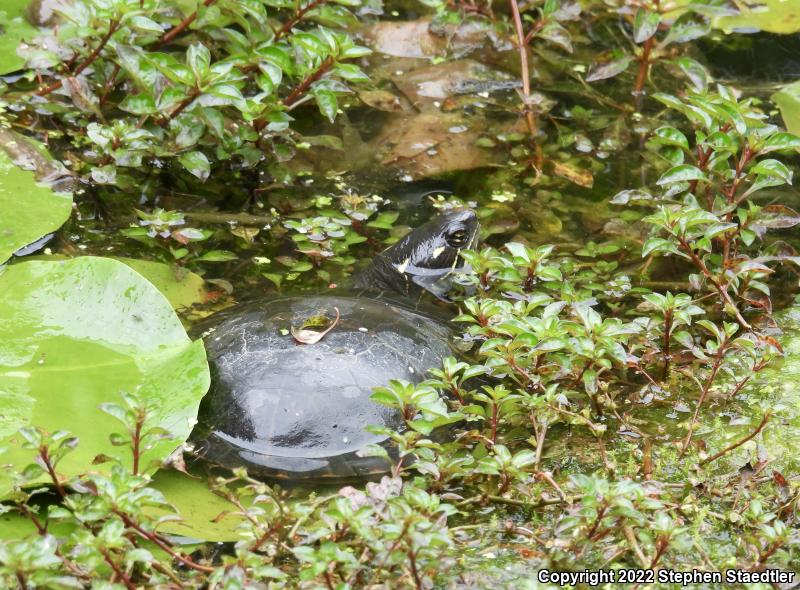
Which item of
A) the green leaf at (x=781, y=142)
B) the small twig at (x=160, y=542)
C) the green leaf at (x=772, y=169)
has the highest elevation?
the green leaf at (x=781, y=142)

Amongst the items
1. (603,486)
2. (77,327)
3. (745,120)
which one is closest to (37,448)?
(77,327)

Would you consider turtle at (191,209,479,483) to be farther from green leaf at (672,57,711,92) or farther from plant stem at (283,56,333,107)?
green leaf at (672,57,711,92)

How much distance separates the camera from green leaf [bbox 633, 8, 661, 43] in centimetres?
426

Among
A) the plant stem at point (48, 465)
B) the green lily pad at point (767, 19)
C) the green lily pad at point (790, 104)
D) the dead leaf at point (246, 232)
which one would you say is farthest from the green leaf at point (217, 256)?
the green lily pad at point (767, 19)

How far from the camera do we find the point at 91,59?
3.79 meters

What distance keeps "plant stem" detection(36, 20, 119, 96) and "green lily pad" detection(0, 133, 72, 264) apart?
1.23 ft

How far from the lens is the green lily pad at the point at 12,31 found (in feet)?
13.7

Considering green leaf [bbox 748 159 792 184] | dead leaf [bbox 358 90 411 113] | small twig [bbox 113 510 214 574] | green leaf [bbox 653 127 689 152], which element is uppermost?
green leaf [bbox 748 159 792 184]

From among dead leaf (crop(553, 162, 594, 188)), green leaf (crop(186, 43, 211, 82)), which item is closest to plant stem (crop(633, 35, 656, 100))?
dead leaf (crop(553, 162, 594, 188))

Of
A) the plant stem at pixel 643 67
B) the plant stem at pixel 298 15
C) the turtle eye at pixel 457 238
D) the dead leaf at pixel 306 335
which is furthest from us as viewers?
the plant stem at pixel 643 67

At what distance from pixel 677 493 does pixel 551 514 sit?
398 mm

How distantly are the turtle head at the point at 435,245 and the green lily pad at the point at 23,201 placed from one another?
4.41 ft

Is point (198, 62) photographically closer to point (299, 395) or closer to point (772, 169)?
point (299, 395)

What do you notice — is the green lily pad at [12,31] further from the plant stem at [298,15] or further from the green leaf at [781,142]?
the green leaf at [781,142]
